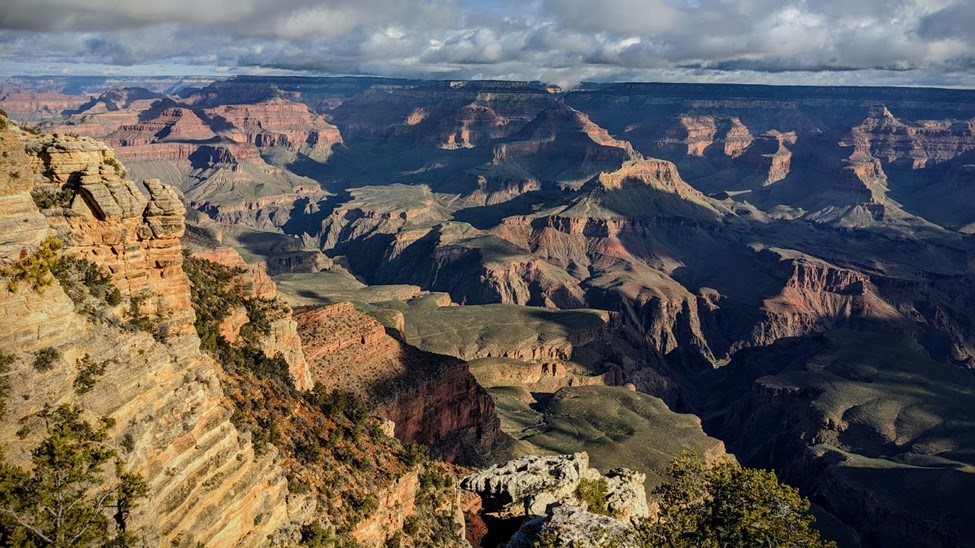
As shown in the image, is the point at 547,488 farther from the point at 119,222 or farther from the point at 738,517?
the point at 119,222

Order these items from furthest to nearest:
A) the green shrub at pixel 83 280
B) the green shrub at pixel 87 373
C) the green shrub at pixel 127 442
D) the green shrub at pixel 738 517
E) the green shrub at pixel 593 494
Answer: the green shrub at pixel 593 494
the green shrub at pixel 738 517
the green shrub at pixel 83 280
the green shrub at pixel 127 442
the green shrub at pixel 87 373

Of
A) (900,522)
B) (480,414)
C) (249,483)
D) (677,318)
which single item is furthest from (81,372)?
(677,318)

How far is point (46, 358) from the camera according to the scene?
20969 millimetres

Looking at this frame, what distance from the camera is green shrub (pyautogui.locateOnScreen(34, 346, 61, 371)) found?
2078cm

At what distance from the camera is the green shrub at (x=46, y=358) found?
2078 cm

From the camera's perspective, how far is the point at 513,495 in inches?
1994

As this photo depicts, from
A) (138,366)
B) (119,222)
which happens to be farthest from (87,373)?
(119,222)

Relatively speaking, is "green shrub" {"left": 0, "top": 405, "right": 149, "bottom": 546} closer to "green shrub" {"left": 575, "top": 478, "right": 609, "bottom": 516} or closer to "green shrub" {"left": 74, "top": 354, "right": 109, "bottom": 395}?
"green shrub" {"left": 74, "top": 354, "right": 109, "bottom": 395}

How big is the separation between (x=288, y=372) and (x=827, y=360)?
5209 inches

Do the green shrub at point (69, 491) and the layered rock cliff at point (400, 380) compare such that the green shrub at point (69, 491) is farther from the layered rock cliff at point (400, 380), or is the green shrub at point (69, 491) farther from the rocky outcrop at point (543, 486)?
the layered rock cliff at point (400, 380)

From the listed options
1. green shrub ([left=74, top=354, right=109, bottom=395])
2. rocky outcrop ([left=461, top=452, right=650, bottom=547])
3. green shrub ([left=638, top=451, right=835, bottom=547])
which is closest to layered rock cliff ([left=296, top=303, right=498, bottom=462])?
rocky outcrop ([left=461, top=452, right=650, bottom=547])

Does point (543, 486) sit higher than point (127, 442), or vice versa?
point (127, 442)

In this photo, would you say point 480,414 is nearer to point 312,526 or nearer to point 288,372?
point 288,372

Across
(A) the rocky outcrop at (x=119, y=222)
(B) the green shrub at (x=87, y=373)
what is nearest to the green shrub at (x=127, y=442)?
(B) the green shrub at (x=87, y=373)
